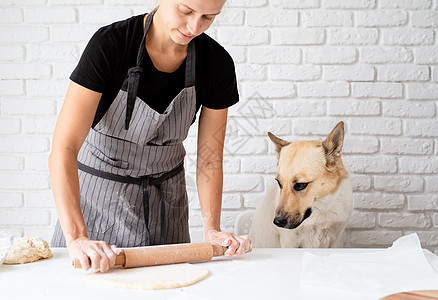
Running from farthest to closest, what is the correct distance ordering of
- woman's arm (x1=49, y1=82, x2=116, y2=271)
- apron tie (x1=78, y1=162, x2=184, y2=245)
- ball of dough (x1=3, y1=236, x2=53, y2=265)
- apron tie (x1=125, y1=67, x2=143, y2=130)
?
1. apron tie (x1=78, y1=162, x2=184, y2=245)
2. apron tie (x1=125, y1=67, x2=143, y2=130)
3. ball of dough (x1=3, y1=236, x2=53, y2=265)
4. woman's arm (x1=49, y1=82, x2=116, y2=271)

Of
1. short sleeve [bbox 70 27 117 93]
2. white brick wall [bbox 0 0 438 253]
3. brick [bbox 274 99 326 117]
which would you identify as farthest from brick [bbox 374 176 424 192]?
short sleeve [bbox 70 27 117 93]

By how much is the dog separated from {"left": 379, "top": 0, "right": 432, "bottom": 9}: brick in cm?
85

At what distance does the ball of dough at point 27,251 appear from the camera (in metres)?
1.08

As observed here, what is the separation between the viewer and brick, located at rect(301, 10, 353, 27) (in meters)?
2.05

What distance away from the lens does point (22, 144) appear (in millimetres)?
2059

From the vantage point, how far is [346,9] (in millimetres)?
2057

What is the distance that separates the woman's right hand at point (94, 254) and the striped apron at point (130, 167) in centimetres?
39

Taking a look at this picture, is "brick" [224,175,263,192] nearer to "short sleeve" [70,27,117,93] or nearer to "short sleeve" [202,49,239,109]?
"short sleeve" [202,49,239,109]

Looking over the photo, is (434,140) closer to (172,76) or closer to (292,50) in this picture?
(292,50)


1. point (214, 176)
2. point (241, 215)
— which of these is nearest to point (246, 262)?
point (214, 176)

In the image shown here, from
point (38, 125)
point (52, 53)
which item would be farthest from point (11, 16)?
point (38, 125)

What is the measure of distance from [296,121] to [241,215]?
528mm

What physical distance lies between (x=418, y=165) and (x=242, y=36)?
3.52 ft

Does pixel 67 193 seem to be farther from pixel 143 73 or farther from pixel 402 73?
pixel 402 73
